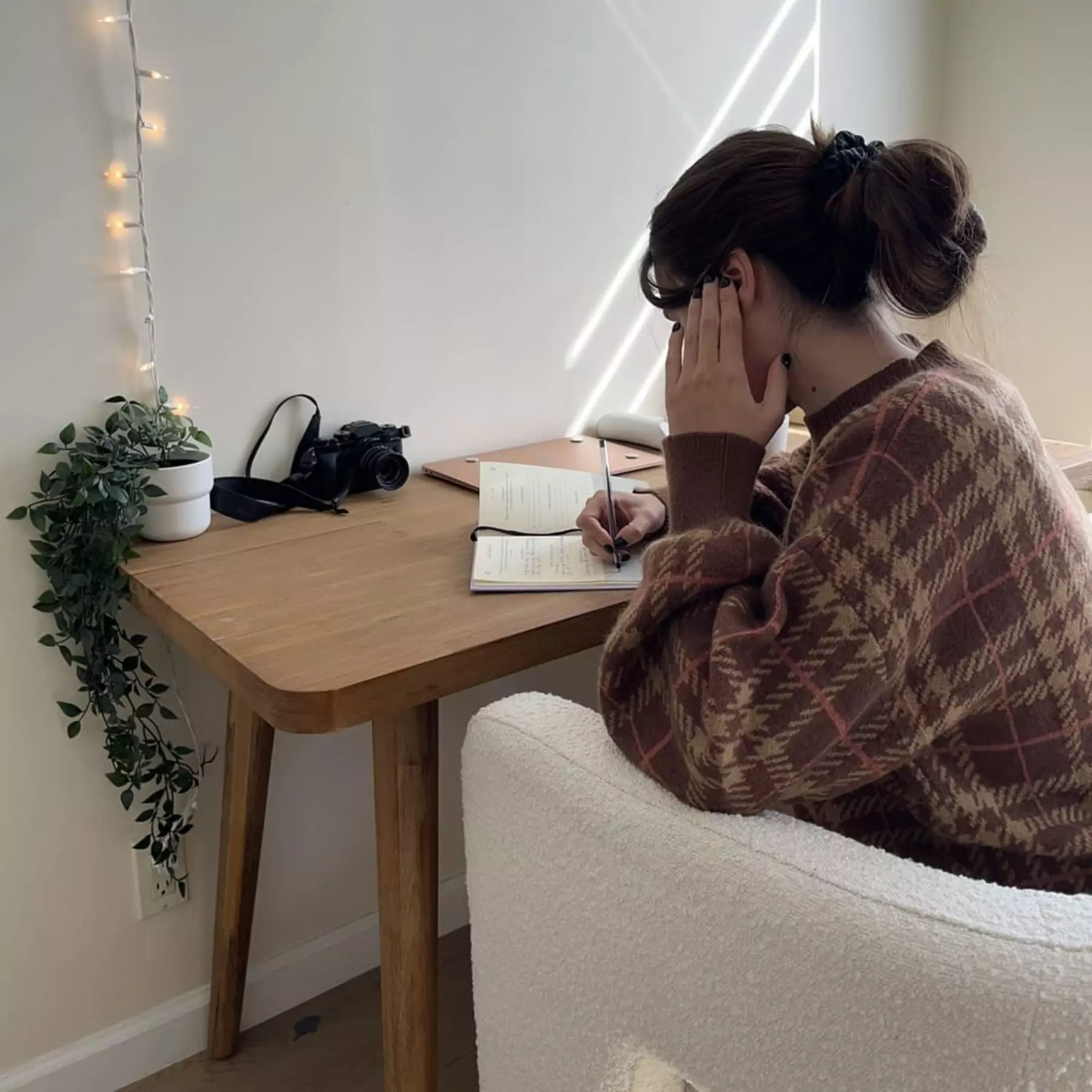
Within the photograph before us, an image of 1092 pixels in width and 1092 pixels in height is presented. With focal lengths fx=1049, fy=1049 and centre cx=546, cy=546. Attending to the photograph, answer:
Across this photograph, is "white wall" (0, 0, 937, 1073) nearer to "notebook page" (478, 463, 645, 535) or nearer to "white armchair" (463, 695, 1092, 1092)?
"notebook page" (478, 463, 645, 535)

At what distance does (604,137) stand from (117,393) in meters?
0.86

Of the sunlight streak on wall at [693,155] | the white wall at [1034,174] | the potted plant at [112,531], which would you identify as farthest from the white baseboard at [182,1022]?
the white wall at [1034,174]

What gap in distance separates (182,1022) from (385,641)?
2.73 ft

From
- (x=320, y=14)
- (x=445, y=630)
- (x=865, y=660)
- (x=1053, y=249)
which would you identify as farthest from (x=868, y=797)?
(x=1053, y=249)

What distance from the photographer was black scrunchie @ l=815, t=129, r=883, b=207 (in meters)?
0.87

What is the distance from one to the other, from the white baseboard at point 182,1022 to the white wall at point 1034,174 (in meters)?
1.53

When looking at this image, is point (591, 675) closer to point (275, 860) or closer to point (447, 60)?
point (275, 860)

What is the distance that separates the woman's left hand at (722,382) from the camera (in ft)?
3.05

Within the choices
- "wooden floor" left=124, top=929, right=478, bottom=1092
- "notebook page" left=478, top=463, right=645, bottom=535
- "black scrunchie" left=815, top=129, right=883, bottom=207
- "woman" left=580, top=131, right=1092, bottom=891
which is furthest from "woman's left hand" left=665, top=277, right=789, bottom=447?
"wooden floor" left=124, top=929, right=478, bottom=1092

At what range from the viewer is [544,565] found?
1129 mm

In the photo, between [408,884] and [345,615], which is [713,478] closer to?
[345,615]

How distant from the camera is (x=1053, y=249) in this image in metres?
2.04

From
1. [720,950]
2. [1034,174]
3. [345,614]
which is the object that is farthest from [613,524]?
[1034,174]

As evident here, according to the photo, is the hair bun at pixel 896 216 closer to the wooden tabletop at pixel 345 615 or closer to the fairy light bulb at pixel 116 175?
the wooden tabletop at pixel 345 615
